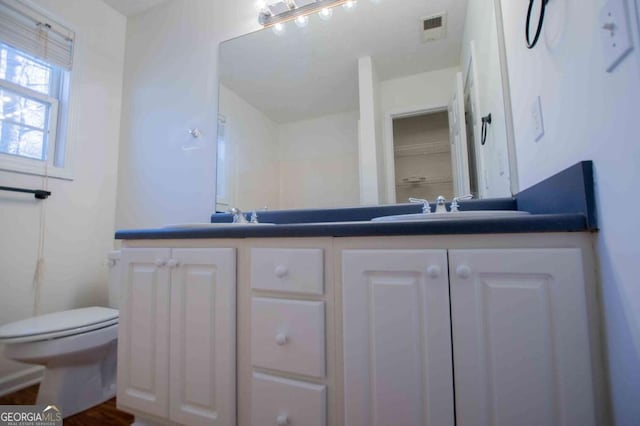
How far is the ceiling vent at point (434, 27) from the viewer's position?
1306 mm

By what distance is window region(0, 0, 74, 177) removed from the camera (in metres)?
1.59

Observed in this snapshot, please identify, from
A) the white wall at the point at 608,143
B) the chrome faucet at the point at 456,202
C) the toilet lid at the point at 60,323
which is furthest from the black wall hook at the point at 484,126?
the toilet lid at the point at 60,323

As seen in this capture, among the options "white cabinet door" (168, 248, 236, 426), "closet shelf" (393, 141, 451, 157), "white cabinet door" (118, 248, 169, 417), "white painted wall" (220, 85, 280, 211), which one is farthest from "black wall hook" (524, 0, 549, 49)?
"white cabinet door" (118, 248, 169, 417)

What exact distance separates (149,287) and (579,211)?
1.29 metres

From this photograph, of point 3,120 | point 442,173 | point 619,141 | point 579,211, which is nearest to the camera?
point 619,141

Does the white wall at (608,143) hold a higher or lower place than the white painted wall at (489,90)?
lower

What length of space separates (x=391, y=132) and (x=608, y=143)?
0.92 meters

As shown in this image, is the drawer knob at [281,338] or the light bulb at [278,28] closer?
the drawer knob at [281,338]

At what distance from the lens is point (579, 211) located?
1.95 feet

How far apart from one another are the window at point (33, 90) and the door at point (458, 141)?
7.62 feet

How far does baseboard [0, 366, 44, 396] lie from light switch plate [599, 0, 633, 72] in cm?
262

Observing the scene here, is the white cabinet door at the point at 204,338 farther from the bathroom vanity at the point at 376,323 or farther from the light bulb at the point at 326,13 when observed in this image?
the light bulb at the point at 326,13

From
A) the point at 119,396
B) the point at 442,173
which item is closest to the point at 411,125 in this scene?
the point at 442,173

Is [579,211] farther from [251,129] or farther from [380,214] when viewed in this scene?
[251,129]
